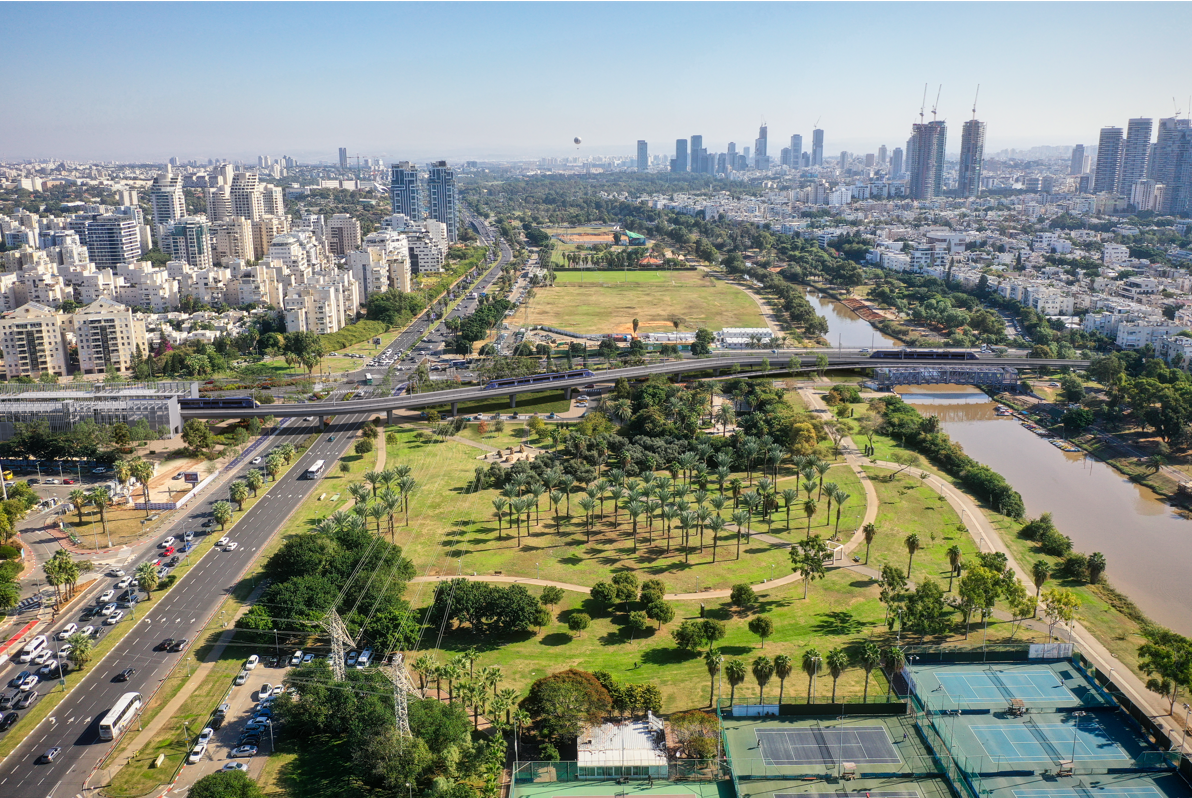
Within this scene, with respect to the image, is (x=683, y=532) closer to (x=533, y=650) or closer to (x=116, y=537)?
(x=533, y=650)

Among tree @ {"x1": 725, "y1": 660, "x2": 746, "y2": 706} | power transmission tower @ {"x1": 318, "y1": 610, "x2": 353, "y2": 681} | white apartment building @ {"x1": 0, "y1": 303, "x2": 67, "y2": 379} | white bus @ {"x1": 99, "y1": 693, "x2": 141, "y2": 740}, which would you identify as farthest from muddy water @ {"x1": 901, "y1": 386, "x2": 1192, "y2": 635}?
white apartment building @ {"x1": 0, "y1": 303, "x2": 67, "y2": 379}

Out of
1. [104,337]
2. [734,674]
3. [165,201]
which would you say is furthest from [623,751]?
[165,201]

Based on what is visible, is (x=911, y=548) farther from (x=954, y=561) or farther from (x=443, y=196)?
(x=443, y=196)

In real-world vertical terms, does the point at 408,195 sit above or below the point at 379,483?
above

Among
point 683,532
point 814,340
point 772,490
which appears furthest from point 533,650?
point 814,340

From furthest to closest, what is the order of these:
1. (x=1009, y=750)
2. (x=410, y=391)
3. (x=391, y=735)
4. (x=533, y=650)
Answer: (x=410, y=391) → (x=533, y=650) → (x=1009, y=750) → (x=391, y=735)

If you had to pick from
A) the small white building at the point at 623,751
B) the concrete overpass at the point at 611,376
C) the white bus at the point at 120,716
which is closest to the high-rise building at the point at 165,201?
the concrete overpass at the point at 611,376
